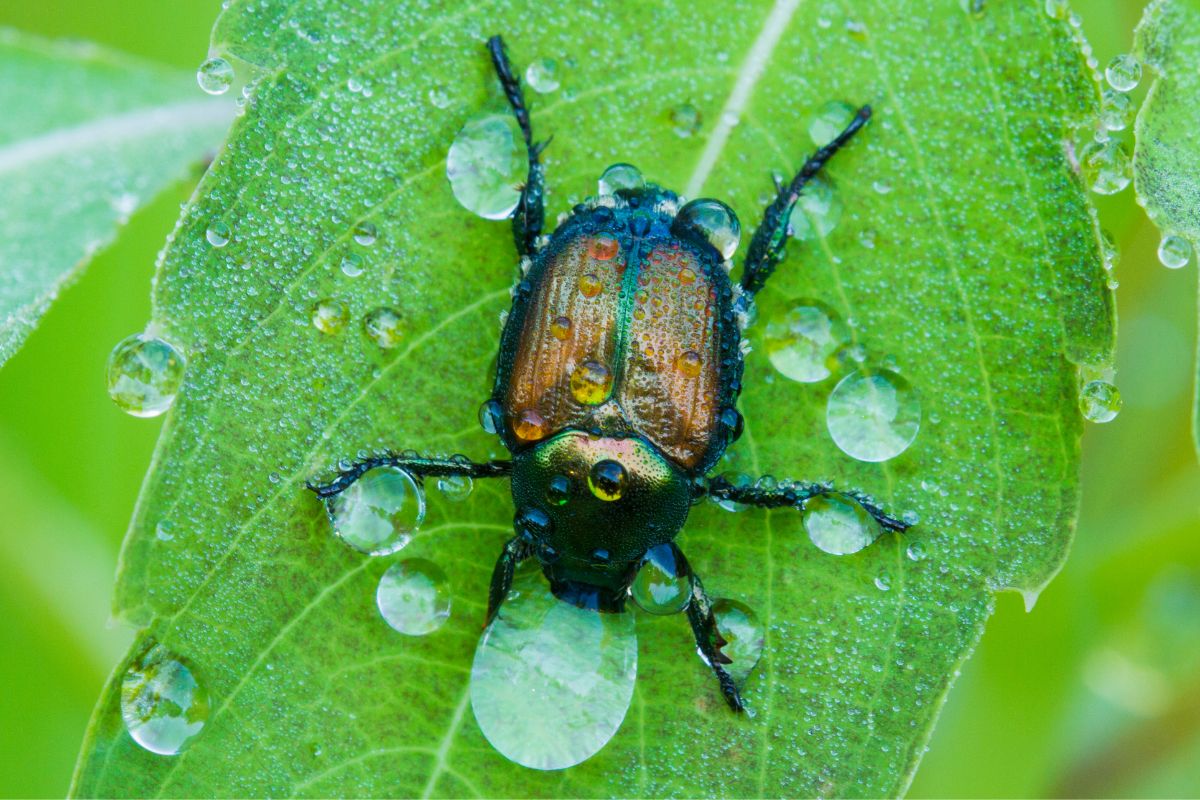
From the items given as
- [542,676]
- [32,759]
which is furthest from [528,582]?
[32,759]

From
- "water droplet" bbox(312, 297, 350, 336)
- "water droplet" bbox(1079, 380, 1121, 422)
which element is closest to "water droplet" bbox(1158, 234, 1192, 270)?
"water droplet" bbox(1079, 380, 1121, 422)

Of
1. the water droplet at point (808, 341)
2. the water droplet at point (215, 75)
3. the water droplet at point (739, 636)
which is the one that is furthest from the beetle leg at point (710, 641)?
Answer: the water droplet at point (215, 75)

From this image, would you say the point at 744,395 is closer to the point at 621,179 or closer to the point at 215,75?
the point at 621,179

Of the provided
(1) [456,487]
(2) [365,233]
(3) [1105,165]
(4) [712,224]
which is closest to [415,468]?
(1) [456,487]

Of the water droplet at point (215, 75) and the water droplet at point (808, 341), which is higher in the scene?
the water droplet at point (215, 75)

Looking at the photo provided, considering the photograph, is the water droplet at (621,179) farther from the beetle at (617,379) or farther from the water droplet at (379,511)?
the water droplet at (379,511)

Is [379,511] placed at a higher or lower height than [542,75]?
lower

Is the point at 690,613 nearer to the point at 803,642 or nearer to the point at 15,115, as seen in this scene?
the point at 803,642

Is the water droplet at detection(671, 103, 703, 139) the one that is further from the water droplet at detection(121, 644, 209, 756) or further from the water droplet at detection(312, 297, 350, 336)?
the water droplet at detection(121, 644, 209, 756)
